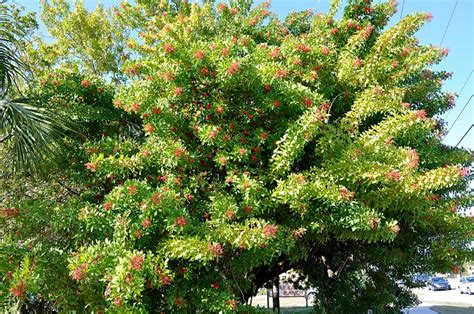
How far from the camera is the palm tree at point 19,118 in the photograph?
5.20m

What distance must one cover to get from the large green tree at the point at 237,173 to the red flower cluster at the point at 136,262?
1cm

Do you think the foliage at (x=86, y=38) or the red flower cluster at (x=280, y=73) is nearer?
the red flower cluster at (x=280, y=73)

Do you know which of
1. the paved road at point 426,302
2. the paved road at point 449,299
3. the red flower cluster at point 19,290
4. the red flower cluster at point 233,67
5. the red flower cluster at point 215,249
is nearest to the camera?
the red flower cluster at point 19,290

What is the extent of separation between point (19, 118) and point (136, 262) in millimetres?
2318

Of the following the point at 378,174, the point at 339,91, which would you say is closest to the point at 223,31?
the point at 339,91

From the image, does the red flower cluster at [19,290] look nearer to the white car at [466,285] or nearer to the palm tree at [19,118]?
the palm tree at [19,118]

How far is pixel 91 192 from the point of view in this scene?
20.9 feet

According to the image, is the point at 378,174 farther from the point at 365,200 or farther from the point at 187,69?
the point at 187,69

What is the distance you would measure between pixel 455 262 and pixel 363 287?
153 inches

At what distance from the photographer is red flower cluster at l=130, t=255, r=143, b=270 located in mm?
4301

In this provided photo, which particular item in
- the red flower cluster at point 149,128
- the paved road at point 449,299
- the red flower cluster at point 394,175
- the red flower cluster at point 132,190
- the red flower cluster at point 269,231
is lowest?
the red flower cluster at point 269,231

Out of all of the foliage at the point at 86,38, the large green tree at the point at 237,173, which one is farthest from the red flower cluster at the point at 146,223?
the foliage at the point at 86,38

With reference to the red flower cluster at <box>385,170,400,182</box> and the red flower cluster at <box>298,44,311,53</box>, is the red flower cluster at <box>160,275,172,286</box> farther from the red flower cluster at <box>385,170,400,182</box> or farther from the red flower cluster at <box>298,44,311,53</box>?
the red flower cluster at <box>298,44,311,53</box>

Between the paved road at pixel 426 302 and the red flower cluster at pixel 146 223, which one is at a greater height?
the paved road at pixel 426 302
